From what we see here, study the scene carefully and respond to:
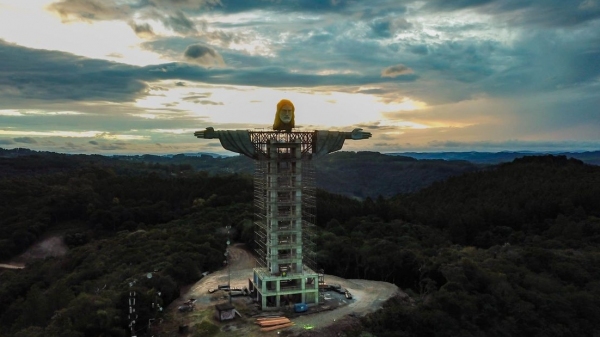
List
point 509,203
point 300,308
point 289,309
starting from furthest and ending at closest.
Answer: point 509,203, point 289,309, point 300,308

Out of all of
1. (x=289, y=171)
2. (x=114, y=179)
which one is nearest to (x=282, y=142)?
(x=289, y=171)

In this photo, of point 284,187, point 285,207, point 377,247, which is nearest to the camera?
point 284,187

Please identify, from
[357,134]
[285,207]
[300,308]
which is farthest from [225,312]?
[357,134]

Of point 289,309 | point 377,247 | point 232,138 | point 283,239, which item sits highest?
point 232,138

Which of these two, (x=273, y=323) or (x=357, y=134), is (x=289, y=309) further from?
(x=357, y=134)

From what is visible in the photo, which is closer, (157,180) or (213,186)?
(213,186)

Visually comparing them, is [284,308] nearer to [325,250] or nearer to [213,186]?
[325,250]
